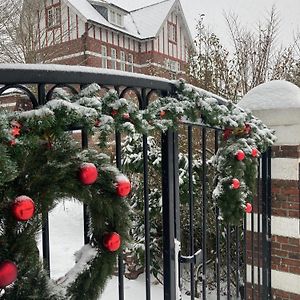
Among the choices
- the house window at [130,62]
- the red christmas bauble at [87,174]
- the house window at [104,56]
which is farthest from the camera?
the house window at [130,62]

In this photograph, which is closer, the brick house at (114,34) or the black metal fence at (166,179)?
the black metal fence at (166,179)

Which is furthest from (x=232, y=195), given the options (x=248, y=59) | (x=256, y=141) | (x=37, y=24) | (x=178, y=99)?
(x=37, y=24)

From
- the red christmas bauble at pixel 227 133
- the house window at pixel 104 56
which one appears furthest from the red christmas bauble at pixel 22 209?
the house window at pixel 104 56

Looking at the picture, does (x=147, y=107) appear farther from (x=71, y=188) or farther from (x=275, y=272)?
(x=275, y=272)

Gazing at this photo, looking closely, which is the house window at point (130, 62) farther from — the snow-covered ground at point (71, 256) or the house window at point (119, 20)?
the snow-covered ground at point (71, 256)

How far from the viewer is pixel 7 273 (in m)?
1.09

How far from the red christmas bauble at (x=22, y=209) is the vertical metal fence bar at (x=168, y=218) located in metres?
1.01

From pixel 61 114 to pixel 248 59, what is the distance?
27.5ft

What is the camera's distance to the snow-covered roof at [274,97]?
3197mm

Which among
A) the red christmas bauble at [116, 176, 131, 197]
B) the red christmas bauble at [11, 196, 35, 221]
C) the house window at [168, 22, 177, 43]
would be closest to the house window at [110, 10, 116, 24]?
the house window at [168, 22, 177, 43]

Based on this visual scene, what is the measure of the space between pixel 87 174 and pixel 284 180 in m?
2.47

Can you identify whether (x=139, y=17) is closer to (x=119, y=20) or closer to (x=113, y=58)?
(x=119, y=20)

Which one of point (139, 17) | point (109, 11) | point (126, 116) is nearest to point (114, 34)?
point (109, 11)

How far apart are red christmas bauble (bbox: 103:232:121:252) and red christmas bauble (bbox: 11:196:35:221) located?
1.04ft
